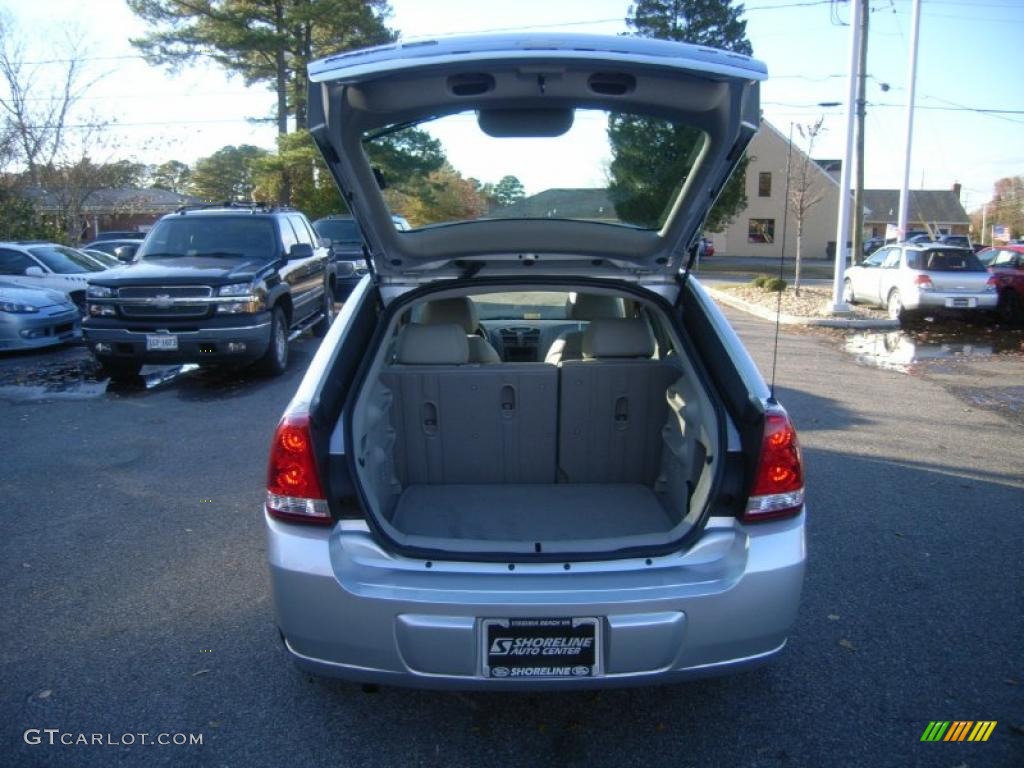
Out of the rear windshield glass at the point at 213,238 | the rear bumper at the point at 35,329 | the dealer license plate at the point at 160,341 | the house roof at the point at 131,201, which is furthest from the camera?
the house roof at the point at 131,201

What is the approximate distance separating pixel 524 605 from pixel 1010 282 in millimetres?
15547

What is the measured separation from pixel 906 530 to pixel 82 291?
11.9 m

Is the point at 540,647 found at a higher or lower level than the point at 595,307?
lower

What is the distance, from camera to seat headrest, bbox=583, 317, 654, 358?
3.67 metres

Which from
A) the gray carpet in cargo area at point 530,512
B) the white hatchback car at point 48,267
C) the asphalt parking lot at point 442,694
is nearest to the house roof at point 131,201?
the white hatchback car at point 48,267

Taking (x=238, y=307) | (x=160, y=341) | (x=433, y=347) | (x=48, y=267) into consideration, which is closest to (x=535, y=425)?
(x=433, y=347)

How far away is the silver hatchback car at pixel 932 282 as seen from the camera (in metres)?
A: 13.8

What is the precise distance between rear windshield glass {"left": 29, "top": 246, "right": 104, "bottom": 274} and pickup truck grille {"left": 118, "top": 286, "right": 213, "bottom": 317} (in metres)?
5.69

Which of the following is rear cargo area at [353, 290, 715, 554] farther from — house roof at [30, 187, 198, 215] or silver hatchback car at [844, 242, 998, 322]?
house roof at [30, 187, 198, 215]

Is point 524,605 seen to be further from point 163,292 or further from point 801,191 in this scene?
point 801,191

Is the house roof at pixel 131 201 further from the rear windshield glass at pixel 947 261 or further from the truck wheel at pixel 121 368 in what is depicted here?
the rear windshield glass at pixel 947 261

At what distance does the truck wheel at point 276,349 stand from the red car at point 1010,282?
42.4 feet

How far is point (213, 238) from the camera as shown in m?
9.36

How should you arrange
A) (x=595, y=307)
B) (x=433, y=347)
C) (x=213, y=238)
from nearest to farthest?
(x=433, y=347)
(x=595, y=307)
(x=213, y=238)
